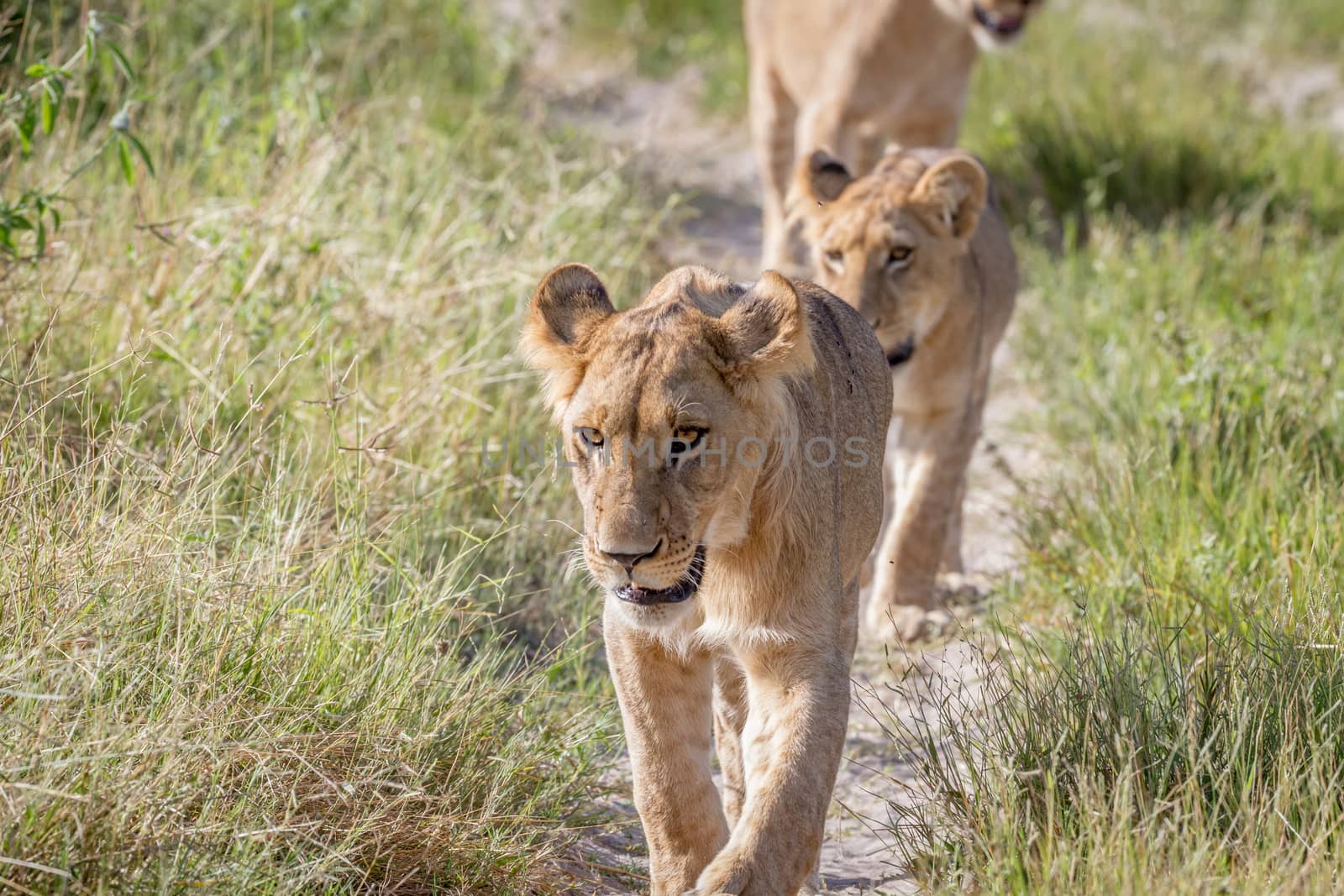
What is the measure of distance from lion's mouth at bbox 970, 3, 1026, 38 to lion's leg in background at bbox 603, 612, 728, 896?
509 cm

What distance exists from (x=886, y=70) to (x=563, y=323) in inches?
190

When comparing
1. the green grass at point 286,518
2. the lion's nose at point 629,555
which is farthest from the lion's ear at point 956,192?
the lion's nose at point 629,555

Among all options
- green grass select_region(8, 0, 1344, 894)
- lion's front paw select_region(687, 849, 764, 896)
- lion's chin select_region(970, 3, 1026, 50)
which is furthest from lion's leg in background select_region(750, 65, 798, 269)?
lion's front paw select_region(687, 849, 764, 896)

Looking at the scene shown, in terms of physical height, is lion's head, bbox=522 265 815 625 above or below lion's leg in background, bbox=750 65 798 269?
below

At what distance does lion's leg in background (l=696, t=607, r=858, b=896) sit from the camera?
3.21 meters

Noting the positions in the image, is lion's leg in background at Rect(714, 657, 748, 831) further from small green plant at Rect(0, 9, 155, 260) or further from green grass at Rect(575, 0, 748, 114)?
green grass at Rect(575, 0, 748, 114)

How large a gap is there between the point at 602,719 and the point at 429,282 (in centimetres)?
244

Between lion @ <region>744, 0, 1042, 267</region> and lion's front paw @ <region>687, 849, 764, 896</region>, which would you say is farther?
lion @ <region>744, 0, 1042, 267</region>

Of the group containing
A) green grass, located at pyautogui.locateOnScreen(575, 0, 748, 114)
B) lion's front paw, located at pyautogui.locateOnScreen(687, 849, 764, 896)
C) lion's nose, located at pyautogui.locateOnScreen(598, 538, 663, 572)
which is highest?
green grass, located at pyautogui.locateOnScreen(575, 0, 748, 114)

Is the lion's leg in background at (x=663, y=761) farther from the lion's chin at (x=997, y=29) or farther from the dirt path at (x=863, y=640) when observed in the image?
the lion's chin at (x=997, y=29)

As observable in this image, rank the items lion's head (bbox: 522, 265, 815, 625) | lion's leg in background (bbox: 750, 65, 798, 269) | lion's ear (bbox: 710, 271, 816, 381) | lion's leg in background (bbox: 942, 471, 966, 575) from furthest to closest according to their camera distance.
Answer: lion's leg in background (bbox: 750, 65, 798, 269) → lion's leg in background (bbox: 942, 471, 966, 575) → lion's ear (bbox: 710, 271, 816, 381) → lion's head (bbox: 522, 265, 815, 625)

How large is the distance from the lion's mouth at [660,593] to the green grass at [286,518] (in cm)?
66

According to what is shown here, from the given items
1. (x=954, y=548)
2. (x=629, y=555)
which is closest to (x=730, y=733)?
(x=629, y=555)

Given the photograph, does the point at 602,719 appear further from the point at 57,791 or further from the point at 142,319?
the point at 142,319
